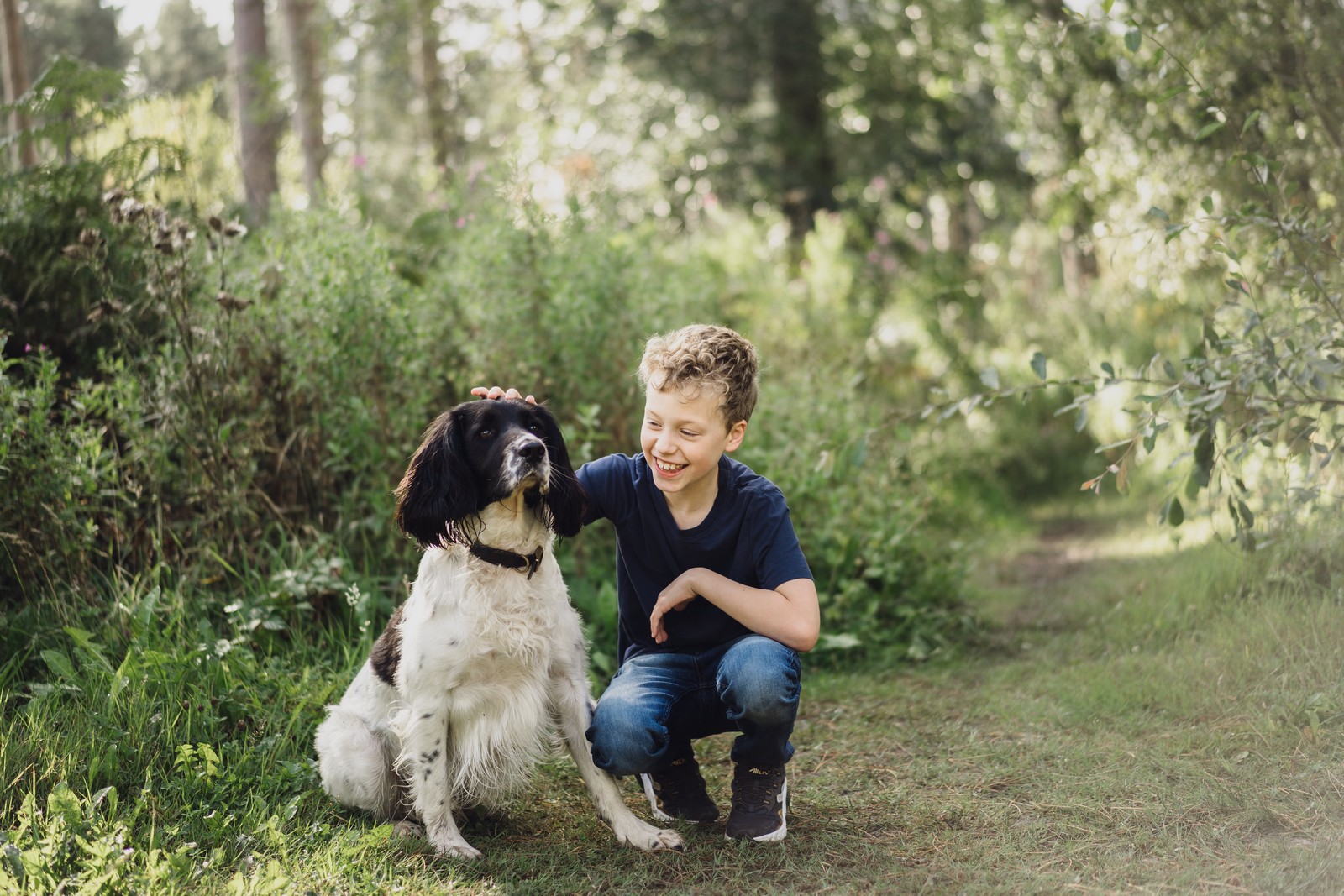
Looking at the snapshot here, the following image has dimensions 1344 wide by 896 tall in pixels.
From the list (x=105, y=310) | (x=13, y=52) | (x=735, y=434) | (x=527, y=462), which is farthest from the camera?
(x=13, y=52)

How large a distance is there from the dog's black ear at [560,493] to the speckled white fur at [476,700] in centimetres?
5

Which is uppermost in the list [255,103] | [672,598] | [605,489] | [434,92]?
[434,92]

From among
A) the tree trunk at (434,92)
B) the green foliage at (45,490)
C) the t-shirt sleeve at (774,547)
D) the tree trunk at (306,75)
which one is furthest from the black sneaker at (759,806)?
the tree trunk at (434,92)

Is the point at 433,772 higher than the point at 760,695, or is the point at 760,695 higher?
the point at 760,695

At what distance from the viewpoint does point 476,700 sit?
2.68 meters

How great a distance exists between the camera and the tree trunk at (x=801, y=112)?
1002 cm

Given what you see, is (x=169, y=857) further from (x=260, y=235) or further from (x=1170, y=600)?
(x=1170, y=600)

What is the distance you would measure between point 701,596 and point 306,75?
8.34 metres

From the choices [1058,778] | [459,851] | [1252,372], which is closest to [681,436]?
[459,851]

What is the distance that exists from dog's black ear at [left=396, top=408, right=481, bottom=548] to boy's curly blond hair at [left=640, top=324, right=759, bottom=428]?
1.70 ft

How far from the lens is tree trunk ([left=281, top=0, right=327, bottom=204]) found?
31.0ft

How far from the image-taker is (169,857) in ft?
7.65

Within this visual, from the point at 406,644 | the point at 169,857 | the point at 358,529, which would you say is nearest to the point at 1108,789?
the point at 406,644

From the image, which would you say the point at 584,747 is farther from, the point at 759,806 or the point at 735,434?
the point at 735,434
